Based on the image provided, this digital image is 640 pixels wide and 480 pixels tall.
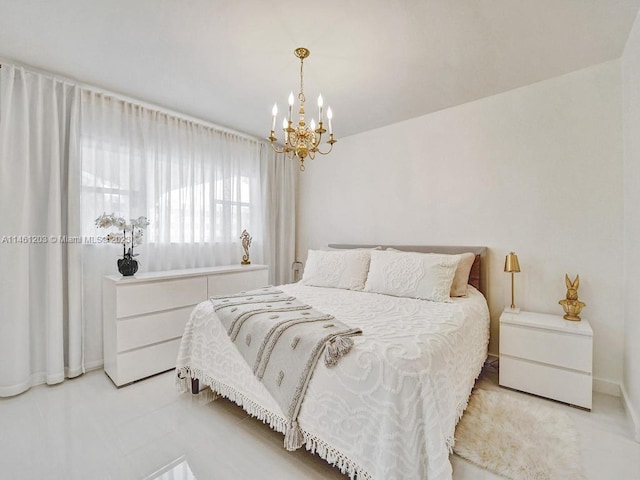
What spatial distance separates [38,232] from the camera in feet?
7.73

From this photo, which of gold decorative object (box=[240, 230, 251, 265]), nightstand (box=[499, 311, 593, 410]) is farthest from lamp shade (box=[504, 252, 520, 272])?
gold decorative object (box=[240, 230, 251, 265])

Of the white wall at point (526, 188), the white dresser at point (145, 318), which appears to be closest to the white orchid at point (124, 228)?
the white dresser at point (145, 318)

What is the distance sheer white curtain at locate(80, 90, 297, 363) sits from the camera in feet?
8.64

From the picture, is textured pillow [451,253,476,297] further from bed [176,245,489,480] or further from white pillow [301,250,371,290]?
white pillow [301,250,371,290]

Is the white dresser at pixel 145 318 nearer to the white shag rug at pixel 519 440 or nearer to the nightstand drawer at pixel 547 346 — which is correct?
the white shag rug at pixel 519 440

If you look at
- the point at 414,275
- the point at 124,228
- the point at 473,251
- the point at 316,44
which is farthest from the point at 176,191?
the point at 473,251

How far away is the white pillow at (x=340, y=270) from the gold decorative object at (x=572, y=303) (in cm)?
162

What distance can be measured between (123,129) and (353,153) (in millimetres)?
2600

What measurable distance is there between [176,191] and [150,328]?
4.89 ft

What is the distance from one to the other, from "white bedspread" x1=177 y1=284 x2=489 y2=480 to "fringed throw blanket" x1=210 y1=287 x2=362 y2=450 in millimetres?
56

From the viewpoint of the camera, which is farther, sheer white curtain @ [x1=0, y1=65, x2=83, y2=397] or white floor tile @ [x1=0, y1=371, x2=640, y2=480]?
sheer white curtain @ [x1=0, y1=65, x2=83, y2=397]

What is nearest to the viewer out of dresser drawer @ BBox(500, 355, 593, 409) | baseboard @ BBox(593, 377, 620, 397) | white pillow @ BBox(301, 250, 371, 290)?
dresser drawer @ BBox(500, 355, 593, 409)

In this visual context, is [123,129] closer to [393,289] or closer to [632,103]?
[393,289]

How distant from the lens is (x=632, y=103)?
6.22ft
